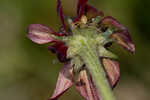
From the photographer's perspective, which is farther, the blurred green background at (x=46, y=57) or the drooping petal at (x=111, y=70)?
the blurred green background at (x=46, y=57)

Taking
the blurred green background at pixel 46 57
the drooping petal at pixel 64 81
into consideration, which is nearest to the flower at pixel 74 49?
the drooping petal at pixel 64 81

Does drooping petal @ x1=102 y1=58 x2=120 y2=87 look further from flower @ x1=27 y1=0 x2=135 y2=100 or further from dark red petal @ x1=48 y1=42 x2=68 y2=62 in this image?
dark red petal @ x1=48 y1=42 x2=68 y2=62

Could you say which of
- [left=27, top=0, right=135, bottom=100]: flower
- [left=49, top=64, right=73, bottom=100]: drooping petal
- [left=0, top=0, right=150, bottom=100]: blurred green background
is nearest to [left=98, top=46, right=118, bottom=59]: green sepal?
[left=27, top=0, right=135, bottom=100]: flower

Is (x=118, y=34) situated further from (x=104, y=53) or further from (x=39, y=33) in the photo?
(x=39, y=33)

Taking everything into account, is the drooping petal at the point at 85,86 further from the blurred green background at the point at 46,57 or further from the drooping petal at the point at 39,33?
the blurred green background at the point at 46,57

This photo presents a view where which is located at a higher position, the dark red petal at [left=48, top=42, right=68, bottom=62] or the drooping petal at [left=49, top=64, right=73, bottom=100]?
the dark red petal at [left=48, top=42, right=68, bottom=62]
